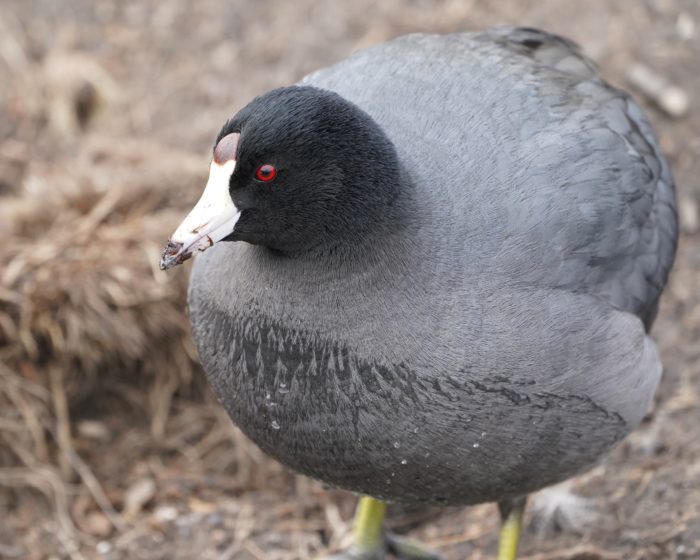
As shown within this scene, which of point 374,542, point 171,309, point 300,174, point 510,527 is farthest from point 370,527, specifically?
point 300,174

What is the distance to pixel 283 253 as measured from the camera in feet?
10.7

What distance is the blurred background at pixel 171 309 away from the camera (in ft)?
15.8

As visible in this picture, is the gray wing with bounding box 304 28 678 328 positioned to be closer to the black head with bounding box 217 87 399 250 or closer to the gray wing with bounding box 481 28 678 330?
the gray wing with bounding box 481 28 678 330

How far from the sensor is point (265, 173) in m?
3.06

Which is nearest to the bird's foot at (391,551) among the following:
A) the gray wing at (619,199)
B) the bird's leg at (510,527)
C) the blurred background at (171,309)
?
the blurred background at (171,309)

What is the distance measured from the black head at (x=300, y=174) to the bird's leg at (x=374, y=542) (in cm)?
178

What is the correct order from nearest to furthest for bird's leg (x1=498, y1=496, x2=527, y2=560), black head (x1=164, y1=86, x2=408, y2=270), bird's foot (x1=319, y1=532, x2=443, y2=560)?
black head (x1=164, y1=86, x2=408, y2=270) → bird's leg (x1=498, y1=496, x2=527, y2=560) → bird's foot (x1=319, y1=532, x2=443, y2=560)

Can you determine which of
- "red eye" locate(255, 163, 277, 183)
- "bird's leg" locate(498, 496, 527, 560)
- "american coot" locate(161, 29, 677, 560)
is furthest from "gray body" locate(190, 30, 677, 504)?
"bird's leg" locate(498, 496, 527, 560)

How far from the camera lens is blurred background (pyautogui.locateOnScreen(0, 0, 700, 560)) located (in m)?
4.82

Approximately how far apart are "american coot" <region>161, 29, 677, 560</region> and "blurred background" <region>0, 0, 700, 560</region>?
1106 millimetres

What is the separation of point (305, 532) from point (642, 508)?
1.49 metres

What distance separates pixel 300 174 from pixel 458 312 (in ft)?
2.08

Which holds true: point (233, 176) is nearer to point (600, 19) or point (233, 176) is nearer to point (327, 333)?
point (327, 333)

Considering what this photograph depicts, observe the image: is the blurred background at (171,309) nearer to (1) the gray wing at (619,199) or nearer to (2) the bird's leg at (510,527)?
(2) the bird's leg at (510,527)
